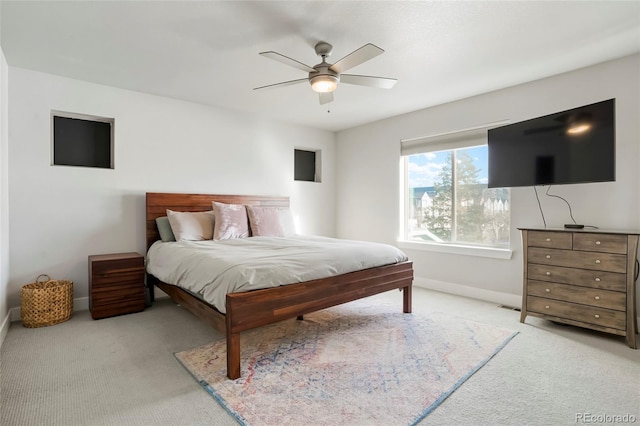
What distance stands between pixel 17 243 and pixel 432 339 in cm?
402

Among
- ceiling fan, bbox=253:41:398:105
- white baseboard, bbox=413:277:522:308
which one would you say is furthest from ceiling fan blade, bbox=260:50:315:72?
white baseboard, bbox=413:277:522:308

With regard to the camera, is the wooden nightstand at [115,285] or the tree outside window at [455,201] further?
the tree outside window at [455,201]

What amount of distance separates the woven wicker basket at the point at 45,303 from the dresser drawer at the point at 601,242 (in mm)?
4723

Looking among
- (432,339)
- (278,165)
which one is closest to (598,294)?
(432,339)

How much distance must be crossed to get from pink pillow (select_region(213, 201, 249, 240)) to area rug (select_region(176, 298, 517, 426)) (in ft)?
4.42

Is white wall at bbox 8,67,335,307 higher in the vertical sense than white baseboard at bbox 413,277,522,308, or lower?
higher

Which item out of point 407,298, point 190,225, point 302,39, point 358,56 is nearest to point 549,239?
point 407,298

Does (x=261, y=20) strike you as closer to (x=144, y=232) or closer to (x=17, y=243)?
(x=144, y=232)

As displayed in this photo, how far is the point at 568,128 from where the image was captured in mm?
2891

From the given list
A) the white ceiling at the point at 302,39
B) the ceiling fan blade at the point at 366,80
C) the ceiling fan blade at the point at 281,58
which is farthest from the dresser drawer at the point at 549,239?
the ceiling fan blade at the point at 281,58

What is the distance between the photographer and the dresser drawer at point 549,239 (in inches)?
111

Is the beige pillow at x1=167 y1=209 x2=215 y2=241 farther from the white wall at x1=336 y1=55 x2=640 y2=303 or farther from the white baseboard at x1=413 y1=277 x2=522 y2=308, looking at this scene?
the white baseboard at x1=413 y1=277 x2=522 y2=308

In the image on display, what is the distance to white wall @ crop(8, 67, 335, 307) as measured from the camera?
3.18 meters

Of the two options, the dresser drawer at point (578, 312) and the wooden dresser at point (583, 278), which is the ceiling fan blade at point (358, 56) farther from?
the dresser drawer at point (578, 312)
